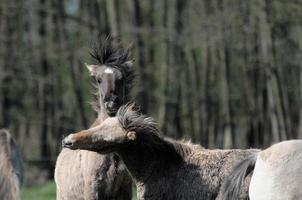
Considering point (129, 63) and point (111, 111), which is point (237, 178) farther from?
point (129, 63)

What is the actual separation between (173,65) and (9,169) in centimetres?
2466

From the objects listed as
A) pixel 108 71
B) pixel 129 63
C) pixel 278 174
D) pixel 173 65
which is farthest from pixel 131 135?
pixel 173 65

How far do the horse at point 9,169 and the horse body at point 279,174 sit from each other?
4.02m

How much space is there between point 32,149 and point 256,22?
1640cm

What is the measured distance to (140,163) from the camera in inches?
308

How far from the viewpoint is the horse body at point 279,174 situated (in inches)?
256

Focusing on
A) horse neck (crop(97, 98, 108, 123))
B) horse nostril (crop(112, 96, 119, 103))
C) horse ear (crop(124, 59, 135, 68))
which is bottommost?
horse neck (crop(97, 98, 108, 123))

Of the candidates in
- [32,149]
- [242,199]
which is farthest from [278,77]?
[242,199]

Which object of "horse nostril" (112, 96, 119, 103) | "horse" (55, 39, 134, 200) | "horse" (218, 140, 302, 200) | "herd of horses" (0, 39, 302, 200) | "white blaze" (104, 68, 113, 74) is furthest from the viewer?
"white blaze" (104, 68, 113, 74)

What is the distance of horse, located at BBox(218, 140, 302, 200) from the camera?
21.3 feet

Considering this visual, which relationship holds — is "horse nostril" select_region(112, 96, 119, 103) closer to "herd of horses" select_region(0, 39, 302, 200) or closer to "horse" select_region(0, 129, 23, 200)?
"herd of horses" select_region(0, 39, 302, 200)

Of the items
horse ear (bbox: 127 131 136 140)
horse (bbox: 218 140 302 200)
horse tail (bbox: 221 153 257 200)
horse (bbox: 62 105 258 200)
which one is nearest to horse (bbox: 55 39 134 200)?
horse (bbox: 62 105 258 200)

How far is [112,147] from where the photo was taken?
25.1 feet

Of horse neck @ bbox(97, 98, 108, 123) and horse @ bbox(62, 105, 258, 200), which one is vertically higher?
horse neck @ bbox(97, 98, 108, 123)
